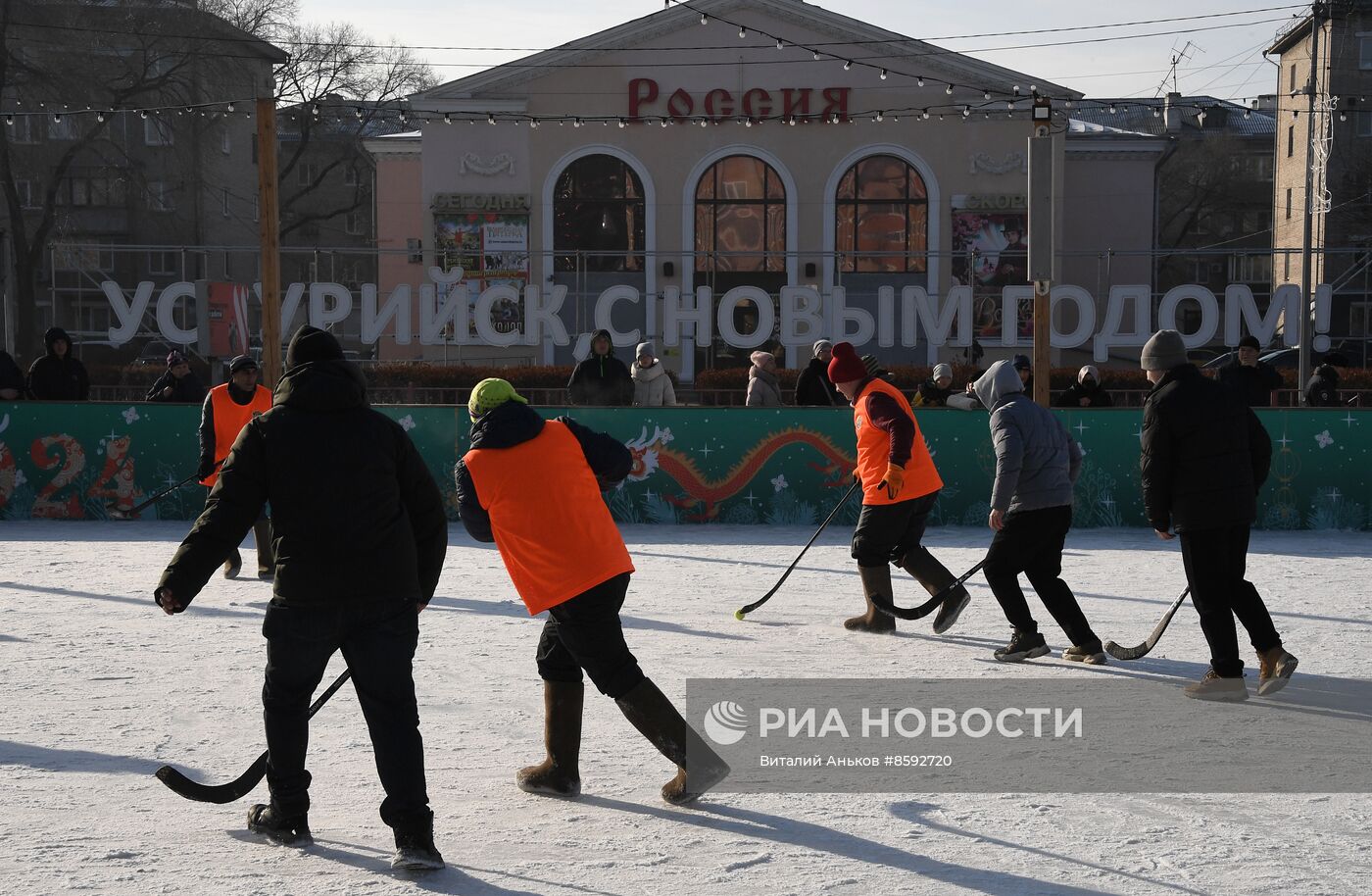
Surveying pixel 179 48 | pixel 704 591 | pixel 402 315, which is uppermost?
pixel 179 48

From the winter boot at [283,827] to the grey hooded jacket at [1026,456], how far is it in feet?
12.5

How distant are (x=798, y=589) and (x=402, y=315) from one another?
1460 centimetres

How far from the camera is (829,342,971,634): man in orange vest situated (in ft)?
25.2

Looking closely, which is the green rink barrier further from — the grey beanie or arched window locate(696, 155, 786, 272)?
arched window locate(696, 155, 786, 272)

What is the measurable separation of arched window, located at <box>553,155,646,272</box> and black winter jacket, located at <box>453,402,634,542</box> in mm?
Result: 26449

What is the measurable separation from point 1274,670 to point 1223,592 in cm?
46

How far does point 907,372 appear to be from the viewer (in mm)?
24516

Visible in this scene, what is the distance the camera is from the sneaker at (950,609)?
784cm

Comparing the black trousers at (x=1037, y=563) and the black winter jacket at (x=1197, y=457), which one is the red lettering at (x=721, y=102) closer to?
the black trousers at (x=1037, y=563)

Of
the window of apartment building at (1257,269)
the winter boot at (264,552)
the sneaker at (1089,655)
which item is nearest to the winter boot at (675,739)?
the sneaker at (1089,655)

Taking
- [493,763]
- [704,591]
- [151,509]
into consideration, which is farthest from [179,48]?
[493,763]

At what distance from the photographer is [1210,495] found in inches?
247

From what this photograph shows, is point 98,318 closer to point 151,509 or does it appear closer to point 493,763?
point 151,509

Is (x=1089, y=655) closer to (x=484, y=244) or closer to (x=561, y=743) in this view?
(x=561, y=743)
